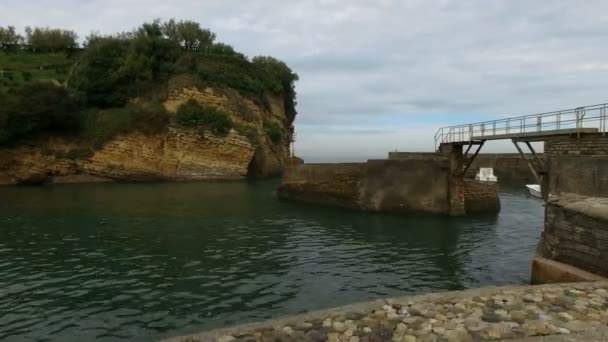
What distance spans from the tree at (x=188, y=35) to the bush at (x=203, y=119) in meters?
13.5

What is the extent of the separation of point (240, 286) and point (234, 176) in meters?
37.5

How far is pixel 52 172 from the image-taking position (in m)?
45.5

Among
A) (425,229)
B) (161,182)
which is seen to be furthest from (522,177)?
(161,182)

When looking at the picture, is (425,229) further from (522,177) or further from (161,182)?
(522,177)

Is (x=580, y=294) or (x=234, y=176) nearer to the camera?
(x=580, y=294)

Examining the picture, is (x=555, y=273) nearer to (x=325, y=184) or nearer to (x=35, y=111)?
(x=325, y=184)

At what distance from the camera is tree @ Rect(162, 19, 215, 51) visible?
191ft

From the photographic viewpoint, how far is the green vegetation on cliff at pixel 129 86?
144ft

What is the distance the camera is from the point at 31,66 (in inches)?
2554

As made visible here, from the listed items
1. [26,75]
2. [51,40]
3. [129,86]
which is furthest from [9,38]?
[129,86]

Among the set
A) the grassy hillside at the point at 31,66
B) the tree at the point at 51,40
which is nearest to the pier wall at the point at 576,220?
the grassy hillside at the point at 31,66

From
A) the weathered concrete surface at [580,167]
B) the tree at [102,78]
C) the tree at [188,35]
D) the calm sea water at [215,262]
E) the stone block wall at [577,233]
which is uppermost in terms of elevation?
the tree at [188,35]

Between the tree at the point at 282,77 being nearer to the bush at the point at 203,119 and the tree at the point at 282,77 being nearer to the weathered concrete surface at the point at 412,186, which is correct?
the bush at the point at 203,119

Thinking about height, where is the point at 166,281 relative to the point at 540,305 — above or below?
below
